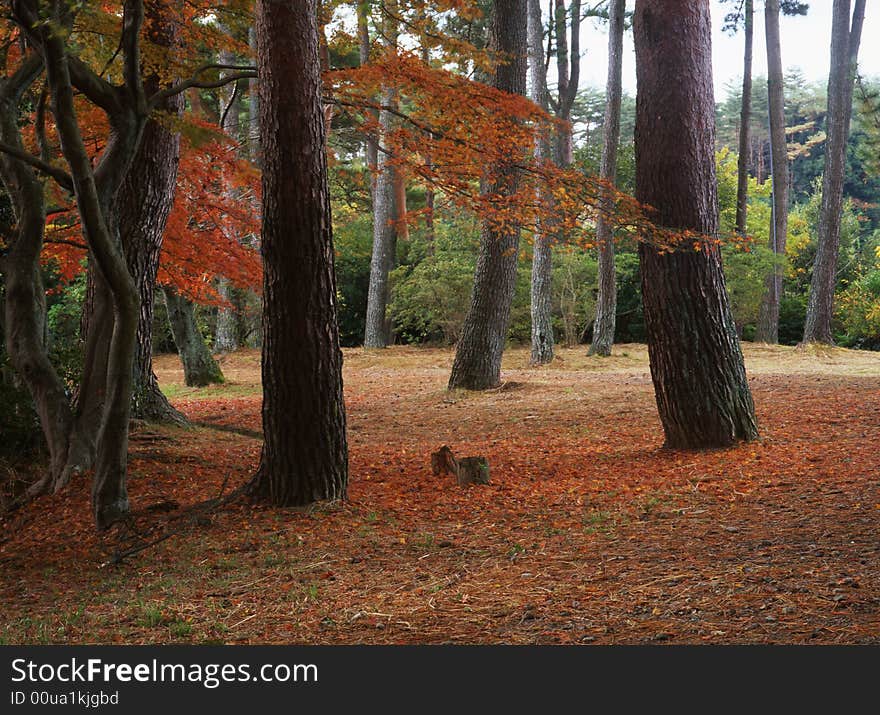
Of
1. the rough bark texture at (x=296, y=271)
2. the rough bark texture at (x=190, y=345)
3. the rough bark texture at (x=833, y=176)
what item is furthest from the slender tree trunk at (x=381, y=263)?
the rough bark texture at (x=296, y=271)

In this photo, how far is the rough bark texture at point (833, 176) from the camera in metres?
18.7

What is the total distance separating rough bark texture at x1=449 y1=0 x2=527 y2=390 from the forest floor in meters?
3.29

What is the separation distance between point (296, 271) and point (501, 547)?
222cm

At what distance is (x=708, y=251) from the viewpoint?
677 cm

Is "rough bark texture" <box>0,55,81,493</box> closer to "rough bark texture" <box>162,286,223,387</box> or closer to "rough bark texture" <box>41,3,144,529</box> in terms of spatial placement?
"rough bark texture" <box>41,3,144,529</box>

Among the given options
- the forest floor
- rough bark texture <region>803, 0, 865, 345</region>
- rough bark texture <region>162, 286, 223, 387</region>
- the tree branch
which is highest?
rough bark texture <region>803, 0, 865, 345</region>

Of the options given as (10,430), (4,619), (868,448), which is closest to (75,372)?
(10,430)

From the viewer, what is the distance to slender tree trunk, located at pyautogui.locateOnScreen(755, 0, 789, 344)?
20781 mm

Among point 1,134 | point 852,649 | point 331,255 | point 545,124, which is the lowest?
point 852,649

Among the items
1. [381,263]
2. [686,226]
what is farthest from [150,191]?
[381,263]

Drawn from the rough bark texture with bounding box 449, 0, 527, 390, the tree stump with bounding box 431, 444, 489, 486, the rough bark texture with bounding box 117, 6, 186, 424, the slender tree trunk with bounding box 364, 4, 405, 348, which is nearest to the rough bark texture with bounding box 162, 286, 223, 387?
the rough bark texture with bounding box 449, 0, 527, 390

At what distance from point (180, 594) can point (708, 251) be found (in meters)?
4.65

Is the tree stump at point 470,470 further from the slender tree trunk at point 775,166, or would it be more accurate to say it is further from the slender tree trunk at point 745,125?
the slender tree trunk at point 775,166

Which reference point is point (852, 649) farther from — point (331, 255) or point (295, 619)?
point (331, 255)
